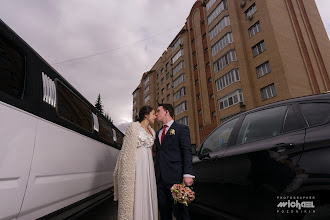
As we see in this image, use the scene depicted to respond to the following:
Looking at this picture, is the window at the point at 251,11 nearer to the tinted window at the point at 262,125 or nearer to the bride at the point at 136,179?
the tinted window at the point at 262,125

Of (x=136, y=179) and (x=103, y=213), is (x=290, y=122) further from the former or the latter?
(x=103, y=213)

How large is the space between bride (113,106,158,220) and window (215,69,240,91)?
17.8m

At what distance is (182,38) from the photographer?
29.0 metres

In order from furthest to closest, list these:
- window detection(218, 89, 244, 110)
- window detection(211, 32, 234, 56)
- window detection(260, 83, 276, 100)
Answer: window detection(211, 32, 234, 56) < window detection(218, 89, 244, 110) < window detection(260, 83, 276, 100)

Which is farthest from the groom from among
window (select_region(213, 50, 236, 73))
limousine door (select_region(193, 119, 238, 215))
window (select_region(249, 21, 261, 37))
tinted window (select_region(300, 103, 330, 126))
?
window (select_region(249, 21, 261, 37))

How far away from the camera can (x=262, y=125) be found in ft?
7.24

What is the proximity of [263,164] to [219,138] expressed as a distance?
4.02ft

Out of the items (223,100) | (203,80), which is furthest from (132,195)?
(203,80)

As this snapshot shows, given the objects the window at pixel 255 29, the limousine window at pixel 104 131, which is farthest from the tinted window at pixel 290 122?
the window at pixel 255 29

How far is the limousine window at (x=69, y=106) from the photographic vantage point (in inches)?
96.1

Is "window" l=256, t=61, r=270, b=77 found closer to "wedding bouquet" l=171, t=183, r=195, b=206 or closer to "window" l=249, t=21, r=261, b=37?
"window" l=249, t=21, r=261, b=37

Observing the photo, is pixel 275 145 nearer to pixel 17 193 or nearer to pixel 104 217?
pixel 17 193

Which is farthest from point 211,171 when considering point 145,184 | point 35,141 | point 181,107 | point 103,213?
point 181,107

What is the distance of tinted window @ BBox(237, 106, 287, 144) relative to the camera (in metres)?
1.97
